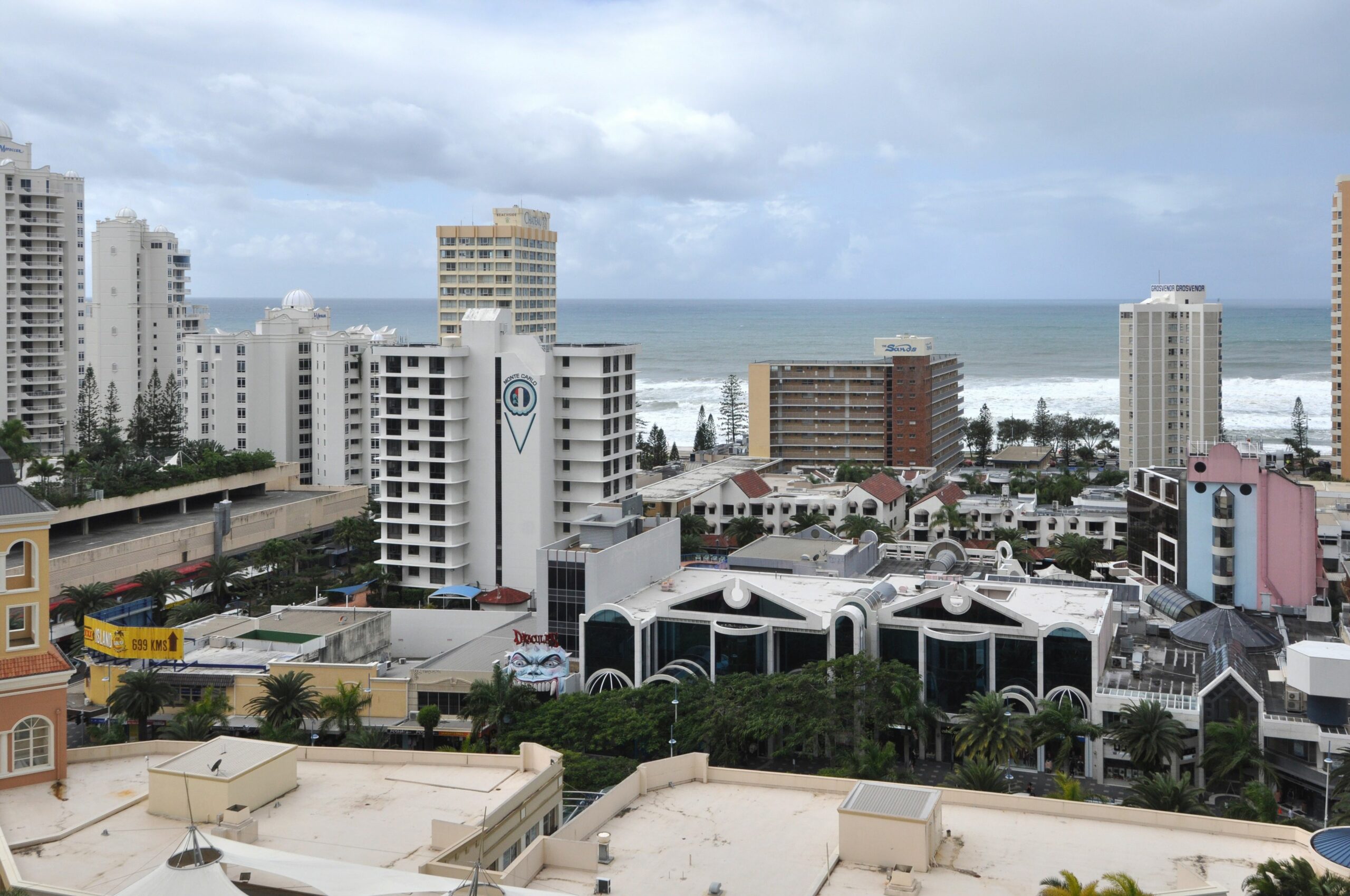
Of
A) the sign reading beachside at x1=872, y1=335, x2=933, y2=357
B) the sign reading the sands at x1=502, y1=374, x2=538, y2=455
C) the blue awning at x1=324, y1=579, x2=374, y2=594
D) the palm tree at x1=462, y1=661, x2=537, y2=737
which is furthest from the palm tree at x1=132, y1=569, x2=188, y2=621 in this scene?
the sign reading beachside at x1=872, y1=335, x2=933, y2=357

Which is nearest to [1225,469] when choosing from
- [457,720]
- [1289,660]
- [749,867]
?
[1289,660]

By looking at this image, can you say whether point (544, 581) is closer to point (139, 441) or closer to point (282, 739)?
point (282, 739)

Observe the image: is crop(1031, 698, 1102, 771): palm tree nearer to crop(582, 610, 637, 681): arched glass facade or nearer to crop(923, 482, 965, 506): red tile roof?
crop(582, 610, 637, 681): arched glass facade

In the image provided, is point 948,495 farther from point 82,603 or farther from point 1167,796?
point 1167,796

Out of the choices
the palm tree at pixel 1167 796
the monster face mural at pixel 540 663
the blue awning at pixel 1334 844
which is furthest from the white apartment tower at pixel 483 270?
the blue awning at pixel 1334 844

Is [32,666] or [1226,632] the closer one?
[32,666]

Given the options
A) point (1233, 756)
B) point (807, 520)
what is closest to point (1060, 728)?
point (1233, 756)
